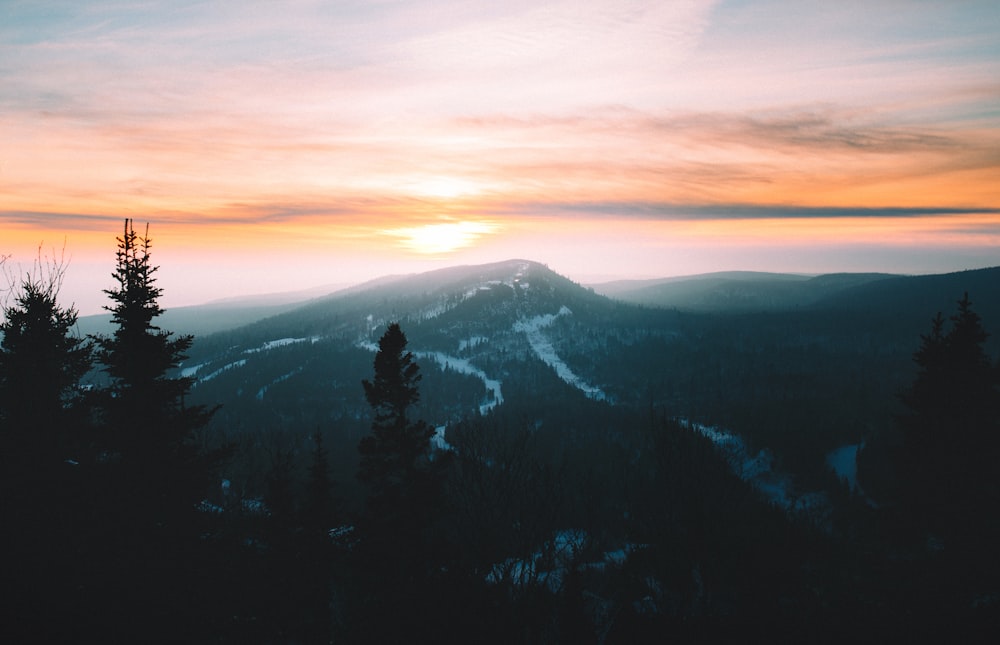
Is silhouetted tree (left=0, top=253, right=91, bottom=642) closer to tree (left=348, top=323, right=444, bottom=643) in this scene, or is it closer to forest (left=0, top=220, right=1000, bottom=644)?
forest (left=0, top=220, right=1000, bottom=644)

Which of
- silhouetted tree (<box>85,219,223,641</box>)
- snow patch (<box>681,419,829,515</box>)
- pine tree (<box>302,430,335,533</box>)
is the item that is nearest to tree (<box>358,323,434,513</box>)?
silhouetted tree (<box>85,219,223,641</box>)

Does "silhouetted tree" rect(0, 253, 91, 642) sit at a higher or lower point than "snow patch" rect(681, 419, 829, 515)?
higher

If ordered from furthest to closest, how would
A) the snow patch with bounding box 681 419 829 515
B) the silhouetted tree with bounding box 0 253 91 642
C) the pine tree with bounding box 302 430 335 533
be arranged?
the snow patch with bounding box 681 419 829 515 < the pine tree with bounding box 302 430 335 533 < the silhouetted tree with bounding box 0 253 91 642

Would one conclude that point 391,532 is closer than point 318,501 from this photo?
Yes

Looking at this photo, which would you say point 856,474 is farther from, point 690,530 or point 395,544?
point 395,544

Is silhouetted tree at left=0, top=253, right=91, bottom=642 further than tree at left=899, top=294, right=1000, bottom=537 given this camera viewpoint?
No

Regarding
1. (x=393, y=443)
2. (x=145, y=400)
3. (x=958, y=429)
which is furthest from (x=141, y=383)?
(x=958, y=429)

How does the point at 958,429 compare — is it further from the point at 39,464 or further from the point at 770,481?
the point at 770,481

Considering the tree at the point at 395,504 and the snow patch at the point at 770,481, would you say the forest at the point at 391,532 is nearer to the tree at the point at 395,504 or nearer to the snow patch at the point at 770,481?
the tree at the point at 395,504

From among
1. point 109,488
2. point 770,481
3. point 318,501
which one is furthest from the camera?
point 770,481

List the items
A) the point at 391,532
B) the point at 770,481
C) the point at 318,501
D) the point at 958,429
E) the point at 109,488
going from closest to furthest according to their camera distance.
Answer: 1. the point at 109,488
2. the point at 391,532
3. the point at 958,429
4. the point at 318,501
5. the point at 770,481

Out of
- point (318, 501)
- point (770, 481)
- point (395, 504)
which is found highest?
point (395, 504)

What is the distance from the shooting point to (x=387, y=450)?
22.6 m

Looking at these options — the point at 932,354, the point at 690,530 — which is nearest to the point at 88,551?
the point at 690,530
